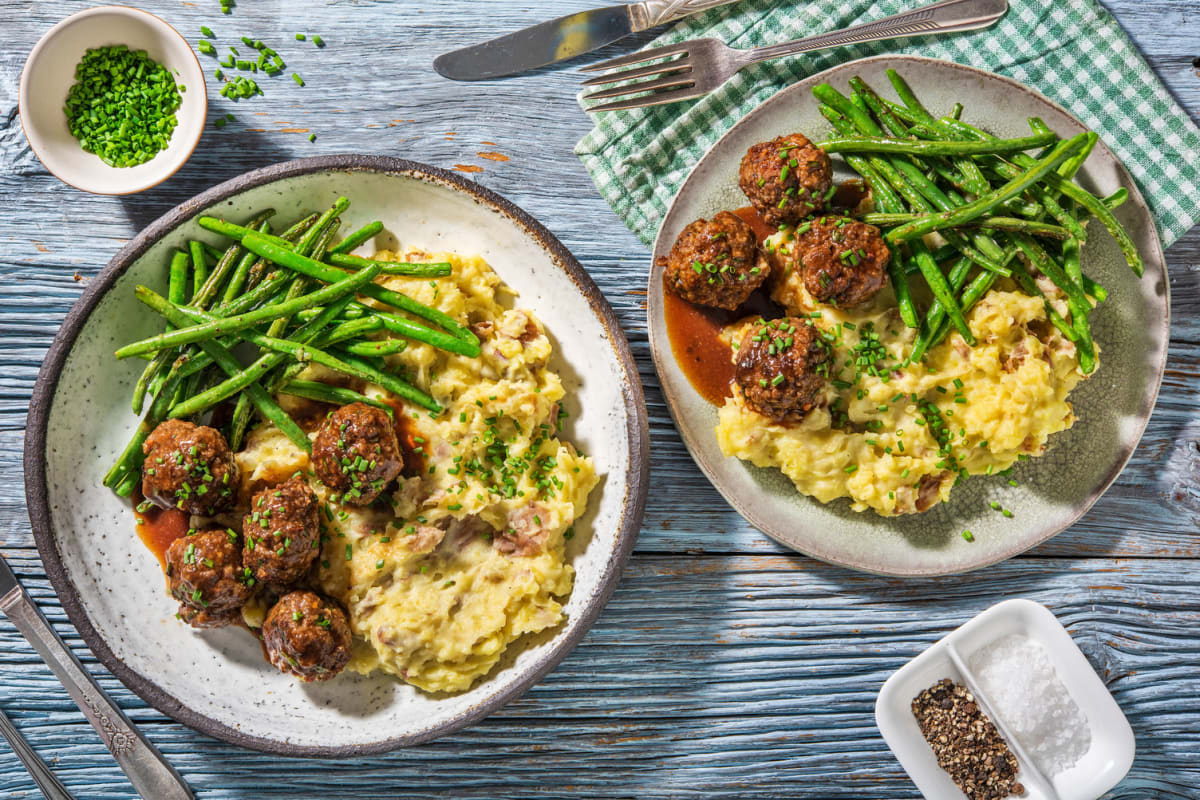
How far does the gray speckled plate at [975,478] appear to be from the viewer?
446 cm

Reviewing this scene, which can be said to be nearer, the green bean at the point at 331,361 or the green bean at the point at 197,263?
the green bean at the point at 331,361

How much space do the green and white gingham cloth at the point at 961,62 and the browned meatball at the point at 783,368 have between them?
1136 mm

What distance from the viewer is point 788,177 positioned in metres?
4.15

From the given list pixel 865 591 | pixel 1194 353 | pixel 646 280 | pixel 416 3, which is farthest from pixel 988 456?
pixel 416 3

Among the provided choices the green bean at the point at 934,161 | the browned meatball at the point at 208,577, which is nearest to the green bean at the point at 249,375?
the browned meatball at the point at 208,577

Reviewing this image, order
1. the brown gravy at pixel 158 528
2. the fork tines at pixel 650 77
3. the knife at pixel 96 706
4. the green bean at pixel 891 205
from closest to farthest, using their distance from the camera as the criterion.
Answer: the green bean at pixel 891 205 → the brown gravy at pixel 158 528 → the knife at pixel 96 706 → the fork tines at pixel 650 77

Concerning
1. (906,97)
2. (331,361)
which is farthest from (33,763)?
(906,97)

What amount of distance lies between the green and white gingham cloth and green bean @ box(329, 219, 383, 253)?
1332 mm

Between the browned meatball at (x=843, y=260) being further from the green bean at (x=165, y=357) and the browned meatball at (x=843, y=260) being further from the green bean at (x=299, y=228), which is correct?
the green bean at (x=165, y=357)

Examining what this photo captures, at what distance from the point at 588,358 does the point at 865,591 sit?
226 cm

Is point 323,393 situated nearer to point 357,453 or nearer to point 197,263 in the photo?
point 357,453

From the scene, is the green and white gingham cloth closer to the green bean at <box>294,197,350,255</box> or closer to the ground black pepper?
the green bean at <box>294,197,350,255</box>

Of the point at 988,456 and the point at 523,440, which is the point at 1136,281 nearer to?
the point at 988,456

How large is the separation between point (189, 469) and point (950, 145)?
415cm
